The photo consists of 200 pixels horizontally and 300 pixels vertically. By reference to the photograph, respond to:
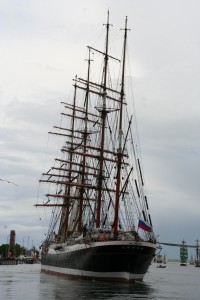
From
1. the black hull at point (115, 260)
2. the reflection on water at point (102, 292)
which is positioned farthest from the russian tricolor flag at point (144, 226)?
the reflection on water at point (102, 292)

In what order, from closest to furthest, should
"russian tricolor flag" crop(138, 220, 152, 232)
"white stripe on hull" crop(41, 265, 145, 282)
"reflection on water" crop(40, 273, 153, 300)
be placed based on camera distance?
1. "reflection on water" crop(40, 273, 153, 300)
2. "white stripe on hull" crop(41, 265, 145, 282)
3. "russian tricolor flag" crop(138, 220, 152, 232)

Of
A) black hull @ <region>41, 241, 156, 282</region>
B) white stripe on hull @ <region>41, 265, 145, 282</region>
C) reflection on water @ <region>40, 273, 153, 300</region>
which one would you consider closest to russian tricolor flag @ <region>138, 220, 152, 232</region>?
black hull @ <region>41, 241, 156, 282</region>

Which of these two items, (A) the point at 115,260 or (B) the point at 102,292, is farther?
(A) the point at 115,260

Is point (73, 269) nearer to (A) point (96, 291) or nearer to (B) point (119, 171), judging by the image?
(B) point (119, 171)

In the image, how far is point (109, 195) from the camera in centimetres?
7094

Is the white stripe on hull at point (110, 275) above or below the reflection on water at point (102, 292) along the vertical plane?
above

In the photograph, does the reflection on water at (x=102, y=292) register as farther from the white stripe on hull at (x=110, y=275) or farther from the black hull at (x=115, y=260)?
the black hull at (x=115, y=260)

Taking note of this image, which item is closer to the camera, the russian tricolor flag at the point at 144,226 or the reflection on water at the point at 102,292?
the reflection on water at the point at 102,292

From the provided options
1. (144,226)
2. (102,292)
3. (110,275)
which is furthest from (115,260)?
(102,292)

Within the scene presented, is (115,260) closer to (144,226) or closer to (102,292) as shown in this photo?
(144,226)

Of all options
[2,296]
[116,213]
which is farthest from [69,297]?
[116,213]

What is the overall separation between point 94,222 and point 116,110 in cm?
1576

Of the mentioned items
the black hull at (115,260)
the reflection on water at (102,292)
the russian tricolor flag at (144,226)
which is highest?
the russian tricolor flag at (144,226)

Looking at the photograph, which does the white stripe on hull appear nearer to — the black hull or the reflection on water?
the black hull
